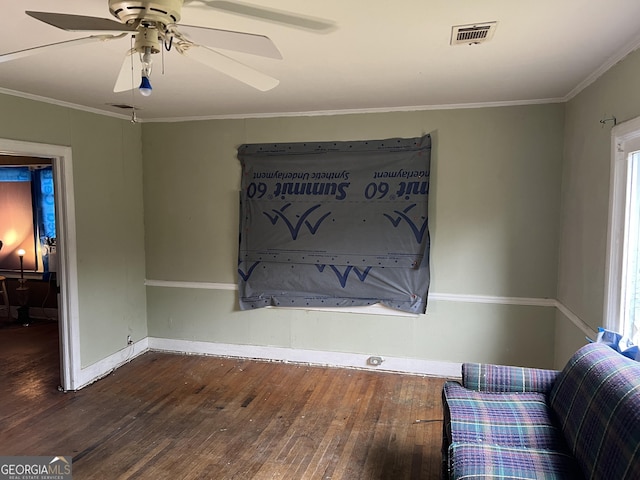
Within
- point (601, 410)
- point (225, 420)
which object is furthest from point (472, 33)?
point (225, 420)

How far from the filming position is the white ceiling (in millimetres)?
1873

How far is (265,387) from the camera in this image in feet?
12.7

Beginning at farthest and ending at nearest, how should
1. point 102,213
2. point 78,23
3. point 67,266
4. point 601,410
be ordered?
point 102,213, point 67,266, point 601,410, point 78,23

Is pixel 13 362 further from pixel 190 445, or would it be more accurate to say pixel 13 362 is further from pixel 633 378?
pixel 633 378

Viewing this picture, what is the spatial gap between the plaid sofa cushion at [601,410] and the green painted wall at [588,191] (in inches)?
26.7

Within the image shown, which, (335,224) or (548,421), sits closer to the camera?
(548,421)

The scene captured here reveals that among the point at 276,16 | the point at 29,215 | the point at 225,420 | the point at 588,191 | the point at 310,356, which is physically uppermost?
the point at 276,16

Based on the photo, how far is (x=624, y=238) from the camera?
98.1 inches

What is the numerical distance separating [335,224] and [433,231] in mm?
867

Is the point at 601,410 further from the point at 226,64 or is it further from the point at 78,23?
the point at 78,23

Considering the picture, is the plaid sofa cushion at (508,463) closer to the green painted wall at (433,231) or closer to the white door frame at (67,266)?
the green painted wall at (433,231)

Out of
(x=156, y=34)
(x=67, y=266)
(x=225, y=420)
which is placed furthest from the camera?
(x=67, y=266)

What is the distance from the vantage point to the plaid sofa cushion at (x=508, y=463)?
6.06 ft

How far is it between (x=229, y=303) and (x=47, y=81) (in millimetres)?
2439
